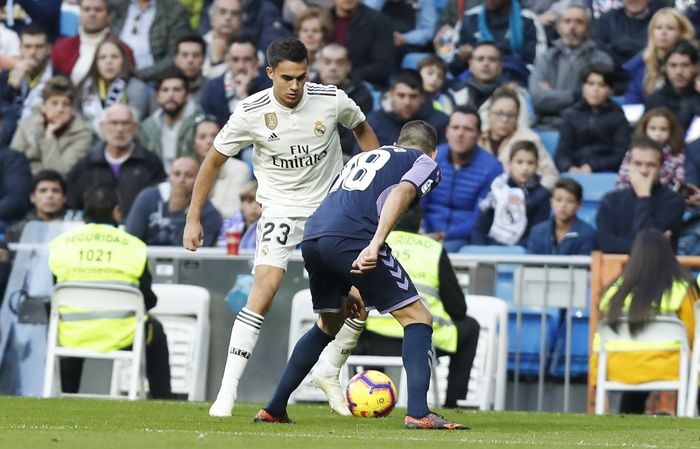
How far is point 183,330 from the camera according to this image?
47.8 feet

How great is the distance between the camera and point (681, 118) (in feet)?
53.0

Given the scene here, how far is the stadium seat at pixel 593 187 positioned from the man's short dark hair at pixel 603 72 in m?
0.93

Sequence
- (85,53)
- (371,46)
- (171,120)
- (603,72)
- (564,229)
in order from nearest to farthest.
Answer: (564,229)
(603,72)
(171,120)
(371,46)
(85,53)

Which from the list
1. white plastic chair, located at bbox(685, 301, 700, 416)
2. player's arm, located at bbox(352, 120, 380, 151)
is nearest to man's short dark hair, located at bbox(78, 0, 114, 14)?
player's arm, located at bbox(352, 120, 380, 151)

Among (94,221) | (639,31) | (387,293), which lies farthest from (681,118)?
(387,293)

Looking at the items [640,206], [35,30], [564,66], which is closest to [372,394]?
[640,206]

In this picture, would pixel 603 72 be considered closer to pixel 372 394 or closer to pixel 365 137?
pixel 365 137

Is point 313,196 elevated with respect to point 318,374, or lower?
elevated

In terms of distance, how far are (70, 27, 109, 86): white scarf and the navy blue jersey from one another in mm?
9944

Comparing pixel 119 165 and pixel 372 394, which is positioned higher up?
pixel 119 165

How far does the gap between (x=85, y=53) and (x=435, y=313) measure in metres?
7.71

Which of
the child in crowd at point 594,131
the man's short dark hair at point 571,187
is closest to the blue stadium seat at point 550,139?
the child in crowd at point 594,131

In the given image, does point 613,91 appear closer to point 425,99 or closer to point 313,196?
point 425,99

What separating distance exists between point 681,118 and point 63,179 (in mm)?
6396
